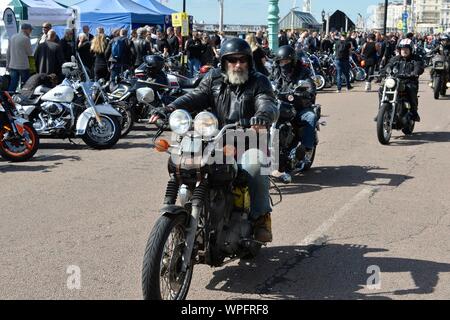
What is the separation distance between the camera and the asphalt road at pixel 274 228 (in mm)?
4652

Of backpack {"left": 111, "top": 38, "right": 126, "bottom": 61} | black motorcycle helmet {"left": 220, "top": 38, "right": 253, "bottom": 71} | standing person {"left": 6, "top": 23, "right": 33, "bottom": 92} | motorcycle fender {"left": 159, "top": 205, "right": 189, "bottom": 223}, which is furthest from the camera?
backpack {"left": 111, "top": 38, "right": 126, "bottom": 61}

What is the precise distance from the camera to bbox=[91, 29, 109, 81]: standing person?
16.8 m

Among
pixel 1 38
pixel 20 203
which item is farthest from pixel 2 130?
pixel 1 38

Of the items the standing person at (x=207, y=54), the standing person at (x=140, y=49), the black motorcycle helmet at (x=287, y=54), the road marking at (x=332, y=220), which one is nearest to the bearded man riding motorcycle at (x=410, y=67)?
the black motorcycle helmet at (x=287, y=54)

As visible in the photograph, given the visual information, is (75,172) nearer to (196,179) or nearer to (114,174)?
(114,174)

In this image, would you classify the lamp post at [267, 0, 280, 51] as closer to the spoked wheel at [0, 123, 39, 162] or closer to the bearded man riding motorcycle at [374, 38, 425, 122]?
the bearded man riding motorcycle at [374, 38, 425, 122]

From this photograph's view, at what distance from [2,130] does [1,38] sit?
10.1m

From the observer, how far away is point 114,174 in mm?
8562

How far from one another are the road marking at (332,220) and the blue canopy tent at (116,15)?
20.0m

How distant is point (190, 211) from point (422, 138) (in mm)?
8349

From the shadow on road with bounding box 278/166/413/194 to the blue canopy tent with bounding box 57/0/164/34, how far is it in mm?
18804

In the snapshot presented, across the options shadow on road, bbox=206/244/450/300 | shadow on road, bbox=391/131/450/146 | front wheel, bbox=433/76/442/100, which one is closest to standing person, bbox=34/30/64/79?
shadow on road, bbox=391/131/450/146

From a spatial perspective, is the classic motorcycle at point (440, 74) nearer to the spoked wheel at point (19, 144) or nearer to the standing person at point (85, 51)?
the standing person at point (85, 51)

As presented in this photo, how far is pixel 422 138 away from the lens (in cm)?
1170
